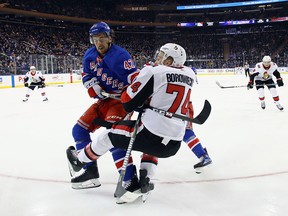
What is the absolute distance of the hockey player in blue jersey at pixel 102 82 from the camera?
2.40 meters

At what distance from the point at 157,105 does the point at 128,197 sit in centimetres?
66

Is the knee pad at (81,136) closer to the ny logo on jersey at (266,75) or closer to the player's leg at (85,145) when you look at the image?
the player's leg at (85,145)

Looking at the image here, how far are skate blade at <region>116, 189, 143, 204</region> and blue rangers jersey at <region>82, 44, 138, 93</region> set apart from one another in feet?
2.59

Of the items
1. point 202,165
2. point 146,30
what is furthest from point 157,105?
point 146,30

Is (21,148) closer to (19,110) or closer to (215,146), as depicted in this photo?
(215,146)

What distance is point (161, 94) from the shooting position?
204cm

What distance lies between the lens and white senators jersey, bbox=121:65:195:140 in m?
2.00

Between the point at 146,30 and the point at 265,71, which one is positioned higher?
the point at 146,30

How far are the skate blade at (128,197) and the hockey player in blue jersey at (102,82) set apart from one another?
187 mm

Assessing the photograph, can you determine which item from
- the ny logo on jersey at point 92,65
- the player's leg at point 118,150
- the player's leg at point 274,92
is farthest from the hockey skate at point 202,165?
the player's leg at point 274,92

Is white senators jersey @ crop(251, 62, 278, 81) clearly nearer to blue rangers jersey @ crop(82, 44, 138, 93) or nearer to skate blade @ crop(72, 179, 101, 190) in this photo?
blue rangers jersey @ crop(82, 44, 138, 93)

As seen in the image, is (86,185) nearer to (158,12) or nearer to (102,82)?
A: (102,82)

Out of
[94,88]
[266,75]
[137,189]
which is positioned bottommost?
[137,189]

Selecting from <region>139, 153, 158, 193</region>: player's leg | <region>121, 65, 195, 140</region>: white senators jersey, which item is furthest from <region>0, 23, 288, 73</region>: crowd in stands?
<region>121, 65, 195, 140</region>: white senators jersey
